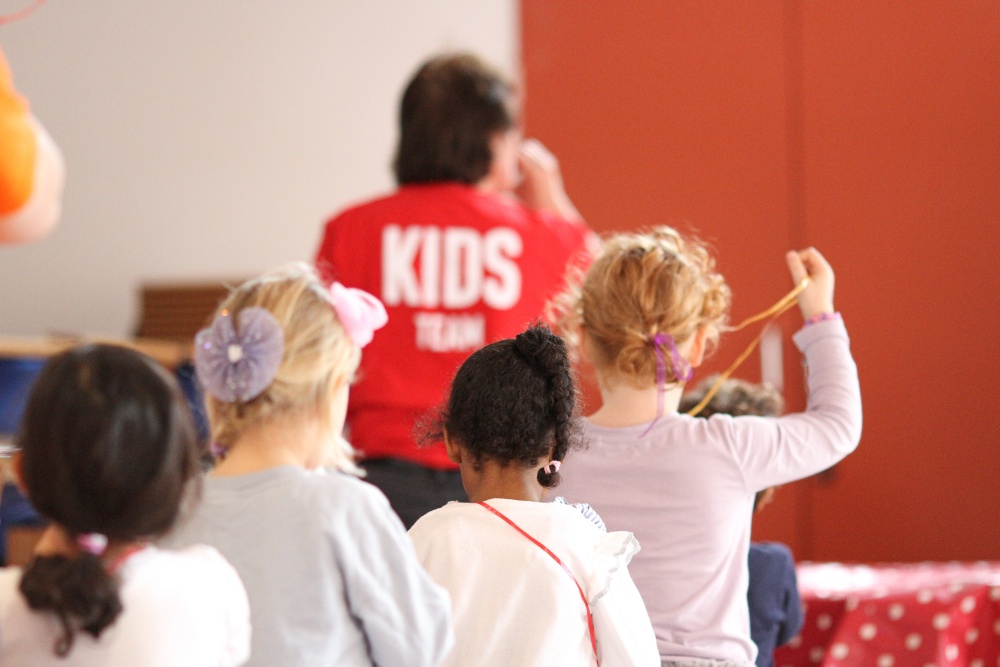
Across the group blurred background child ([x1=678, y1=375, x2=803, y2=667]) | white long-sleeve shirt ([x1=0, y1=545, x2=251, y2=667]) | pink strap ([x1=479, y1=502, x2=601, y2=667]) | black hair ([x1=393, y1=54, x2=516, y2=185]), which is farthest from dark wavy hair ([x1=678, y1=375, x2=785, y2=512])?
white long-sleeve shirt ([x1=0, y1=545, x2=251, y2=667])

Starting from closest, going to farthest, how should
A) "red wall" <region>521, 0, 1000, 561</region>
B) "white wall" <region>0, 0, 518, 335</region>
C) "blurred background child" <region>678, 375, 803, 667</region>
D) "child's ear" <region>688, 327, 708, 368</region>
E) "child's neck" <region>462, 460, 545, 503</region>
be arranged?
"child's neck" <region>462, 460, 545, 503</region>, "child's ear" <region>688, 327, 708, 368</region>, "blurred background child" <region>678, 375, 803, 667</region>, "red wall" <region>521, 0, 1000, 561</region>, "white wall" <region>0, 0, 518, 335</region>

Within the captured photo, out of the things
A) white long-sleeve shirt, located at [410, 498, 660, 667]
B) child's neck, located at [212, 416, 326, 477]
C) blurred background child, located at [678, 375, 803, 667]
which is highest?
child's neck, located at [212, 416, 326, 477]

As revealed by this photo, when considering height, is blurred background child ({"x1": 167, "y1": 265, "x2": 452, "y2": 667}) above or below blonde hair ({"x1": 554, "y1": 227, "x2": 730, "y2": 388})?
below

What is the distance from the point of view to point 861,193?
9.76ft

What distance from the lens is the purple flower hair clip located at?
4.16 ft

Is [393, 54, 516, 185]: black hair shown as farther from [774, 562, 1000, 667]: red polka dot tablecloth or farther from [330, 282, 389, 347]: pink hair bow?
[774, 562, 1000, 667]: red polka dot tablecloth

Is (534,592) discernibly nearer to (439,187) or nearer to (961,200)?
(439,187)

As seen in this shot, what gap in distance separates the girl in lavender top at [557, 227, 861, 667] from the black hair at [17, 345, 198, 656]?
0.65 meters

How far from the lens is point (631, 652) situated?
1204mm

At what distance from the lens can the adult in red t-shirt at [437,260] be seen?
1.99 metres

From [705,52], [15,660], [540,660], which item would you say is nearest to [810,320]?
[540,660]

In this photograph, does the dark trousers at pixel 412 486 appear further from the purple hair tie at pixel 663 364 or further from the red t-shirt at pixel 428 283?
the purple hair tie at pixel 663 364

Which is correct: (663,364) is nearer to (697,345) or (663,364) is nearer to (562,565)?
(697,345)

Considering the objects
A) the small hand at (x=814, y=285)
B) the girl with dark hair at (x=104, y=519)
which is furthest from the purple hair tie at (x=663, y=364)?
the girl with dark hair at (x=104, y=519)
